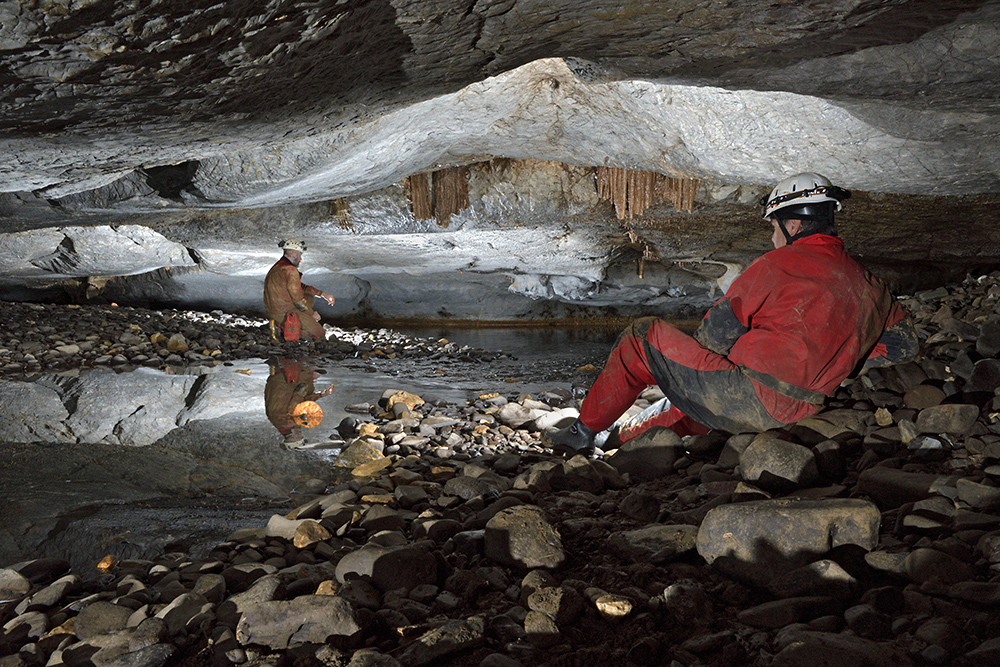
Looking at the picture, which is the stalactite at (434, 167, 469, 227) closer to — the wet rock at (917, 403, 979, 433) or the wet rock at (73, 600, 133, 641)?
the wet rock at (917, 403, 979, 433)

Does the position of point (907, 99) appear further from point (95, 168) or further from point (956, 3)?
point (95, 168)

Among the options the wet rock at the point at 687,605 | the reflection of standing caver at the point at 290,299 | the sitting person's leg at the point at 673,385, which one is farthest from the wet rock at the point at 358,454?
the reflection of standing caver at the point at 290,299

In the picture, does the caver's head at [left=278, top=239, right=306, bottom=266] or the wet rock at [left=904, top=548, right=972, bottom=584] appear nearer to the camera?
the wet rock at [left=904, top=548, right=972, bottom=584]

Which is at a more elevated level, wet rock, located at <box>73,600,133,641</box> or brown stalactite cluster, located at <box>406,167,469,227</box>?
brown stalactite cluster, located at <box>406,167,469,227</box>

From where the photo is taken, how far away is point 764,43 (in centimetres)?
231

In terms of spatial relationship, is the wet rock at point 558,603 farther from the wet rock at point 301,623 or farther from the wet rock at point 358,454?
the wet rock at point 358,454

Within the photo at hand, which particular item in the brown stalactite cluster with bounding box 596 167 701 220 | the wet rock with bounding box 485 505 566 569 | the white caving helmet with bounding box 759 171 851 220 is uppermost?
the white caving helmet with bounding box 759 171 851 220

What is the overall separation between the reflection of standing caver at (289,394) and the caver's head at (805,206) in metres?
3.07

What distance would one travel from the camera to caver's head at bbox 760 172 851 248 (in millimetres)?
2541

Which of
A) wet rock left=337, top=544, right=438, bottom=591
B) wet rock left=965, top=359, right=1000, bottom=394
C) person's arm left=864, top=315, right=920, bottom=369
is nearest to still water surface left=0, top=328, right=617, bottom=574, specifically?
wet rock left=337, top=544, right=438, bottom=591

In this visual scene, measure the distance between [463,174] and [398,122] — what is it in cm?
300

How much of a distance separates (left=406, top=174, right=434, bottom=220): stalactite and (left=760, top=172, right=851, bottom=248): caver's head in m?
5.26

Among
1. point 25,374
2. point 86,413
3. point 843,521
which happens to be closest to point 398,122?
point 86,413

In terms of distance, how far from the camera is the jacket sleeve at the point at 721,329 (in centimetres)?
256
